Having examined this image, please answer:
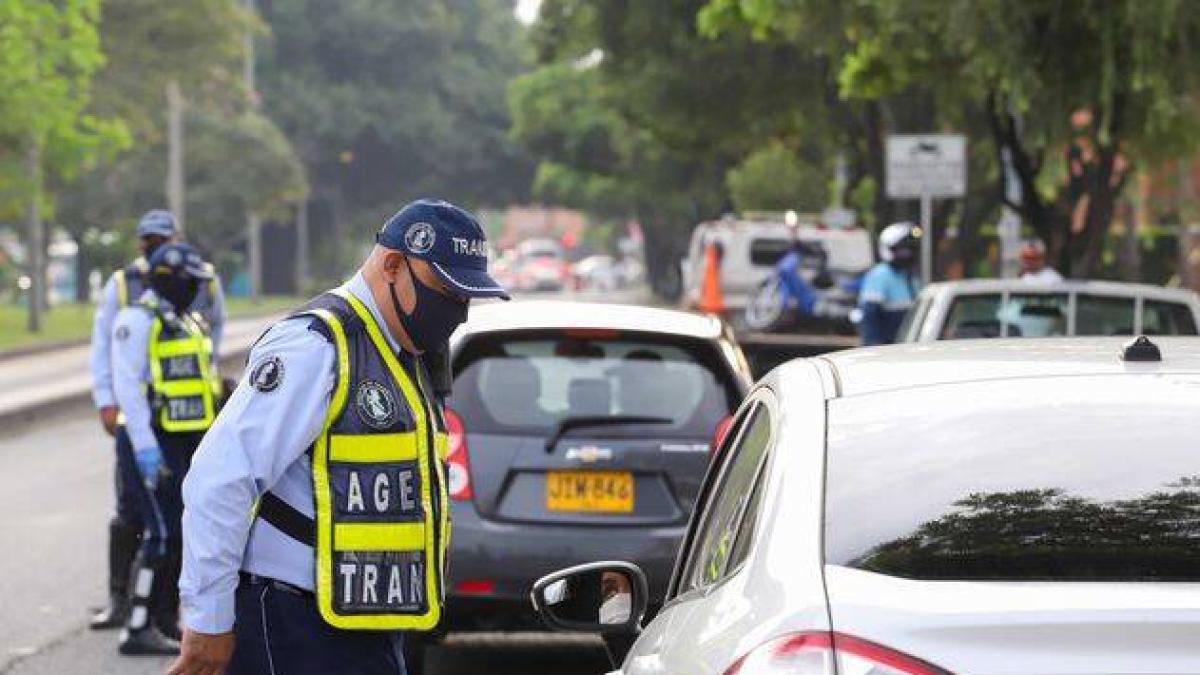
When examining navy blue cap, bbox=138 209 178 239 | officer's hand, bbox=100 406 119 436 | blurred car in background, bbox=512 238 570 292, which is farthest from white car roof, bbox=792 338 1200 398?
blurred car in background, bbox=512 238 570 292

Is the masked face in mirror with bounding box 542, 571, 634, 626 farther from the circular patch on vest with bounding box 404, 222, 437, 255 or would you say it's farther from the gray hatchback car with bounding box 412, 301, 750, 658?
the gray hatchback car with bounding box 412, 301, 750, 658

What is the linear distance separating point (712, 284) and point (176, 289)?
812 inches

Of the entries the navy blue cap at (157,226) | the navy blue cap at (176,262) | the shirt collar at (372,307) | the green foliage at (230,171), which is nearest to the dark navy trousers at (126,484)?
the navy blue cap at (176,262)

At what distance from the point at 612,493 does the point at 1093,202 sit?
52.2 feet

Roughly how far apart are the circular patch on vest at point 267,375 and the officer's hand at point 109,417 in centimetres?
535

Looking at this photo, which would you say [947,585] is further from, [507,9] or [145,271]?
[507,9]

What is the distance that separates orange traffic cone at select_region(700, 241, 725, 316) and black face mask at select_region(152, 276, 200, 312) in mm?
19947

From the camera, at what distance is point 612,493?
886 centimetres

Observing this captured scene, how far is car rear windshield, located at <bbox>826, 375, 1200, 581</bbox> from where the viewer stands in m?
3.61

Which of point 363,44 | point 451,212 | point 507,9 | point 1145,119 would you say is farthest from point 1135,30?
point 507,9

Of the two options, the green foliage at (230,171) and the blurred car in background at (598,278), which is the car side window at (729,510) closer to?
the green foliage at (230,171)

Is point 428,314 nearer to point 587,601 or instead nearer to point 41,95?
point 587,601

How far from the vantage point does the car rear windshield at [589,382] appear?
8.98 metres

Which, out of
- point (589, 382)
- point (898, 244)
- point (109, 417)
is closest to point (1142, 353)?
point (589, 382)
